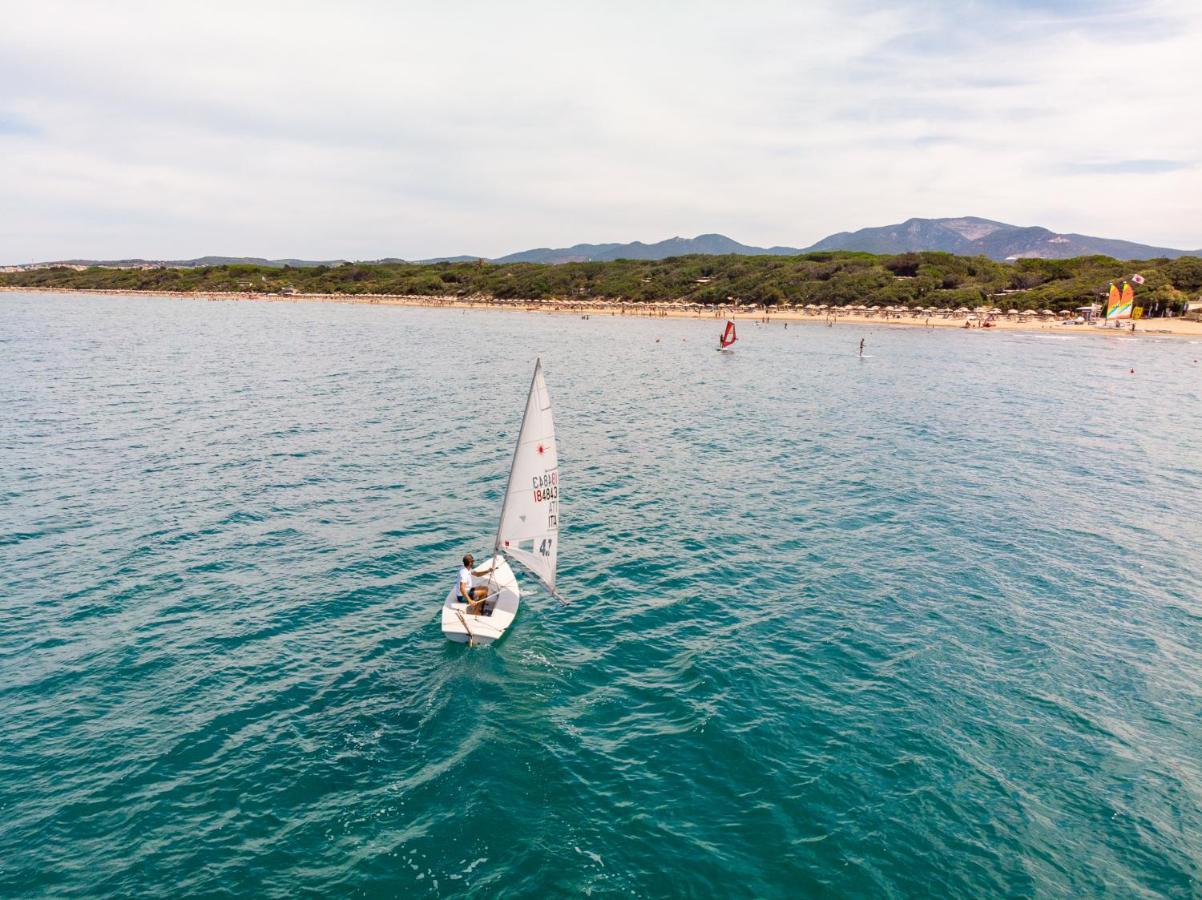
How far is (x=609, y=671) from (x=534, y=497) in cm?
696

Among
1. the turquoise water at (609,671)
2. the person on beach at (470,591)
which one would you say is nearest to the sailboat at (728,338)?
the turquoise water at (609,671)

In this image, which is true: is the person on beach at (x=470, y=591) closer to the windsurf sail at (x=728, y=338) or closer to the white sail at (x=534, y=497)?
the white sail at (x=534, y=497)

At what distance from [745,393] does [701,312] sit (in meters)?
125

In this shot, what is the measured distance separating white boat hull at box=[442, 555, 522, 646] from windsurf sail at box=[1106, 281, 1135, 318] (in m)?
164

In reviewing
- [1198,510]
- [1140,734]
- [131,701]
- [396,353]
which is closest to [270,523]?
[131,701]

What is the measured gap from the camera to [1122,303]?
137 m

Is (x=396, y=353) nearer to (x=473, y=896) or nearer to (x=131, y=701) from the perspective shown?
(x=131, y=701)

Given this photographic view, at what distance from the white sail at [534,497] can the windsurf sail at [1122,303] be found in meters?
162

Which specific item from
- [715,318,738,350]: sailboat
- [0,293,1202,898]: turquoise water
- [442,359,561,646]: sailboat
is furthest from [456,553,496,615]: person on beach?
[715,318,738,350]: sailboat

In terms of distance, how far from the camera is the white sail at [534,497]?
908 inches

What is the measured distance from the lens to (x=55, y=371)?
250ft

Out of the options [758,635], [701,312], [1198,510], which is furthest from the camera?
[701,312]

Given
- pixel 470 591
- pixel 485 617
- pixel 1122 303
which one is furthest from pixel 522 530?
pixel 1122 303

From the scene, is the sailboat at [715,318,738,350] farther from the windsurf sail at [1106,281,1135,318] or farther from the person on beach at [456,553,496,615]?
the person on beach at [456,553,496,615]
